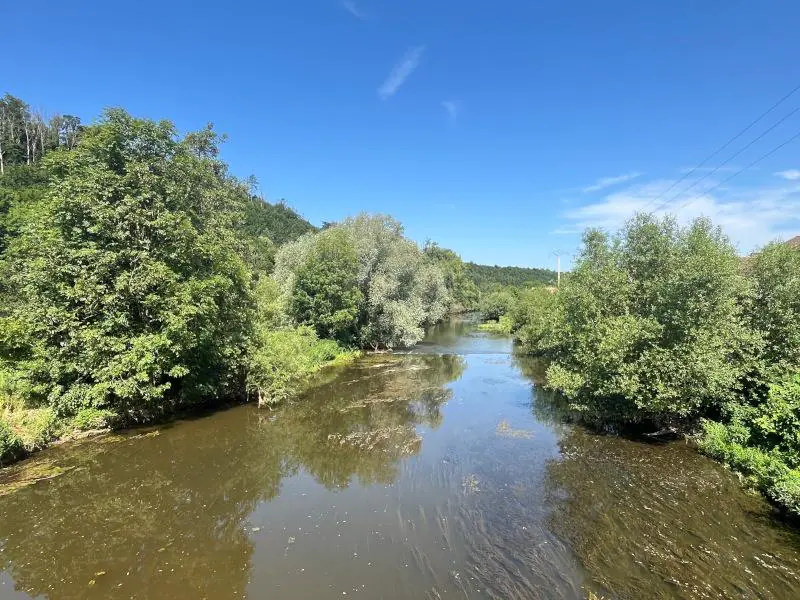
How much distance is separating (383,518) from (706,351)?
13.0 meters

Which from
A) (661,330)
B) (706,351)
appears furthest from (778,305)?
(661,330)

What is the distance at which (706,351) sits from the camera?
16.0 m

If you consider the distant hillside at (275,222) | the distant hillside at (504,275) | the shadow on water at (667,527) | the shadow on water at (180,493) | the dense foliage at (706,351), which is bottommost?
the shadow on water at (180,493)

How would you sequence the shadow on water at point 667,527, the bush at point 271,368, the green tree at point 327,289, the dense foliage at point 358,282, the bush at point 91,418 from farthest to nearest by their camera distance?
1. the dense foliage at point 358,282
2. the green tree at point 327,289
3. the bush at point 271,368
4. the bush at point 91,418
5. the shadow on water at point 667,527

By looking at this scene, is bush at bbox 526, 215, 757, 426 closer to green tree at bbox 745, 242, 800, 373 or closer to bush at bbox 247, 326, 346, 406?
green tree at bbox 745, 242, 800, 373

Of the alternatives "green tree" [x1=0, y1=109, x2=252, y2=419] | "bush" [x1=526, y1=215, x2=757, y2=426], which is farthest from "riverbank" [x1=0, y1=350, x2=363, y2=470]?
"bush" [x1=526, y1=215, x2=757, y2=426]

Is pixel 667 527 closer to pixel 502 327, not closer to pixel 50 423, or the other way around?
pixel 50 423

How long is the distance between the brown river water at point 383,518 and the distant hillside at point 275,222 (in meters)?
76.4

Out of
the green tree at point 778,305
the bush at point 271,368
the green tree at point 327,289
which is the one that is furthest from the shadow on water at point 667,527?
the green tree at point 327,289

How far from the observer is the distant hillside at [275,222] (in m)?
98.4

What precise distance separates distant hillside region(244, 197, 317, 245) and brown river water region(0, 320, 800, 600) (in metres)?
76.4

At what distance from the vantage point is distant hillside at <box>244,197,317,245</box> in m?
98.4

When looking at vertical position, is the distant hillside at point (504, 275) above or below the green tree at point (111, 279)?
above

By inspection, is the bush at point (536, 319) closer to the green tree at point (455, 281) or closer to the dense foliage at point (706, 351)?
the dense foliage at point (706, 351)
